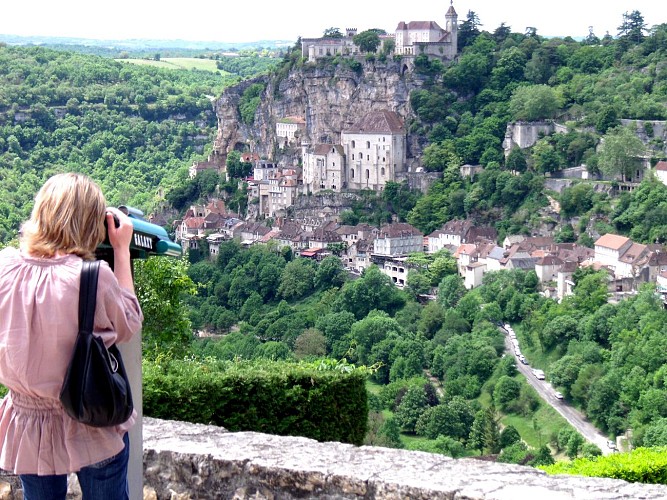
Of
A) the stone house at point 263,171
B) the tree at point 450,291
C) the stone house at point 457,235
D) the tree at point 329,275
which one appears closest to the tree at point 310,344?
the tree at point 450,291

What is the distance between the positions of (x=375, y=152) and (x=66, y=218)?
46.9 metres

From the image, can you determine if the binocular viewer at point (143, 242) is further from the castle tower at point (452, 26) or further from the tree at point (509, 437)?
the castle tower at point (452, 26)

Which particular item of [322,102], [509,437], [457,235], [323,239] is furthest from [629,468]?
[322,102]

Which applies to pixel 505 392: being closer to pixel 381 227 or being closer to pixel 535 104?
pixel 381 227

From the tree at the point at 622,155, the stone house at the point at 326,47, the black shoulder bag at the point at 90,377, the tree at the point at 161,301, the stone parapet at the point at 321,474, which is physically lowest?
the tree at the point at 622,155

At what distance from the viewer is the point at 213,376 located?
6746 millimetres

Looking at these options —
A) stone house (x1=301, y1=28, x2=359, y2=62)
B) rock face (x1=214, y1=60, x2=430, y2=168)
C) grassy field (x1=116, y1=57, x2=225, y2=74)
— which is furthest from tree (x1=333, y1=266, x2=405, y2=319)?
grassy field (x1=116, y1=57, x2=225, y2=74)

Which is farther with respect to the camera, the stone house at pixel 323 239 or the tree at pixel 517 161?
the tree at pixel 517 161

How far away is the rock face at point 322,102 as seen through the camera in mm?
52656

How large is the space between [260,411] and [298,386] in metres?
0.38

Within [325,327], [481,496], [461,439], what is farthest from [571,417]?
[481,496]

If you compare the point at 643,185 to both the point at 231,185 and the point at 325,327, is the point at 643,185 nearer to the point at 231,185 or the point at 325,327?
the point at 325,327

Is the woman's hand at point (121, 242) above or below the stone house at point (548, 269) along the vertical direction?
above

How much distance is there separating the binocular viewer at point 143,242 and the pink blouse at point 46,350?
28 centimetres
